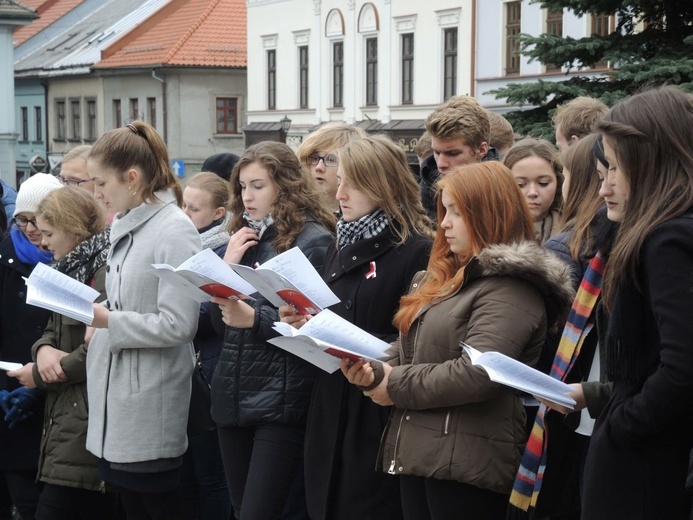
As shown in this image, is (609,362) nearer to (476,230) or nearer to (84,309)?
→ (476,230)

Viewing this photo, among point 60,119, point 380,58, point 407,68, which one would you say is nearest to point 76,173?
point 407,68

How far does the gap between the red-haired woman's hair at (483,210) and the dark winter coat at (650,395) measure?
906mm

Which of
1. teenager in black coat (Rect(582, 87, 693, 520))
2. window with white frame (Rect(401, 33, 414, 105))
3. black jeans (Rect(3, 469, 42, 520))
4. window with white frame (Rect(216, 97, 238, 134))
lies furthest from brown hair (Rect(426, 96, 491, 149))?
window with white frame (Rect(216, 97, 238, 134))

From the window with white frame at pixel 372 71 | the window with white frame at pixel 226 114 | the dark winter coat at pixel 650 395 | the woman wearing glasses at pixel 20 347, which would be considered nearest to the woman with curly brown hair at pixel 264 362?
the woman wearing glasses at pixel 20 347

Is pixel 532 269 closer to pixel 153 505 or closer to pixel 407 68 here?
pixel 153 505

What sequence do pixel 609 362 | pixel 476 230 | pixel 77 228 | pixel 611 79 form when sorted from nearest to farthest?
pixel 609 362 < pixel 476 230 < pixel 77 228 < pixel 611 79

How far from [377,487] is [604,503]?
4.85 ft

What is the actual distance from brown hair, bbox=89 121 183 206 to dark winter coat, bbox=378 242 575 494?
6.08ft

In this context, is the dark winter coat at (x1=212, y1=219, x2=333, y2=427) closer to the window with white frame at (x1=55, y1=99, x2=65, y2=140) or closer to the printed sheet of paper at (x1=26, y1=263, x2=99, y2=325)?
the printed sheet of paper at (x1=26, y1=263, x2=99, y2=325)

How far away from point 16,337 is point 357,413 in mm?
2519

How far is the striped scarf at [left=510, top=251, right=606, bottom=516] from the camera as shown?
393 cm

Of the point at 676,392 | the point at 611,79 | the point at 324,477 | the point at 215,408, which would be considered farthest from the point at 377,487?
the point at 611,79

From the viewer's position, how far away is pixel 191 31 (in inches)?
1845

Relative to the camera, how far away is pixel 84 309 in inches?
197
